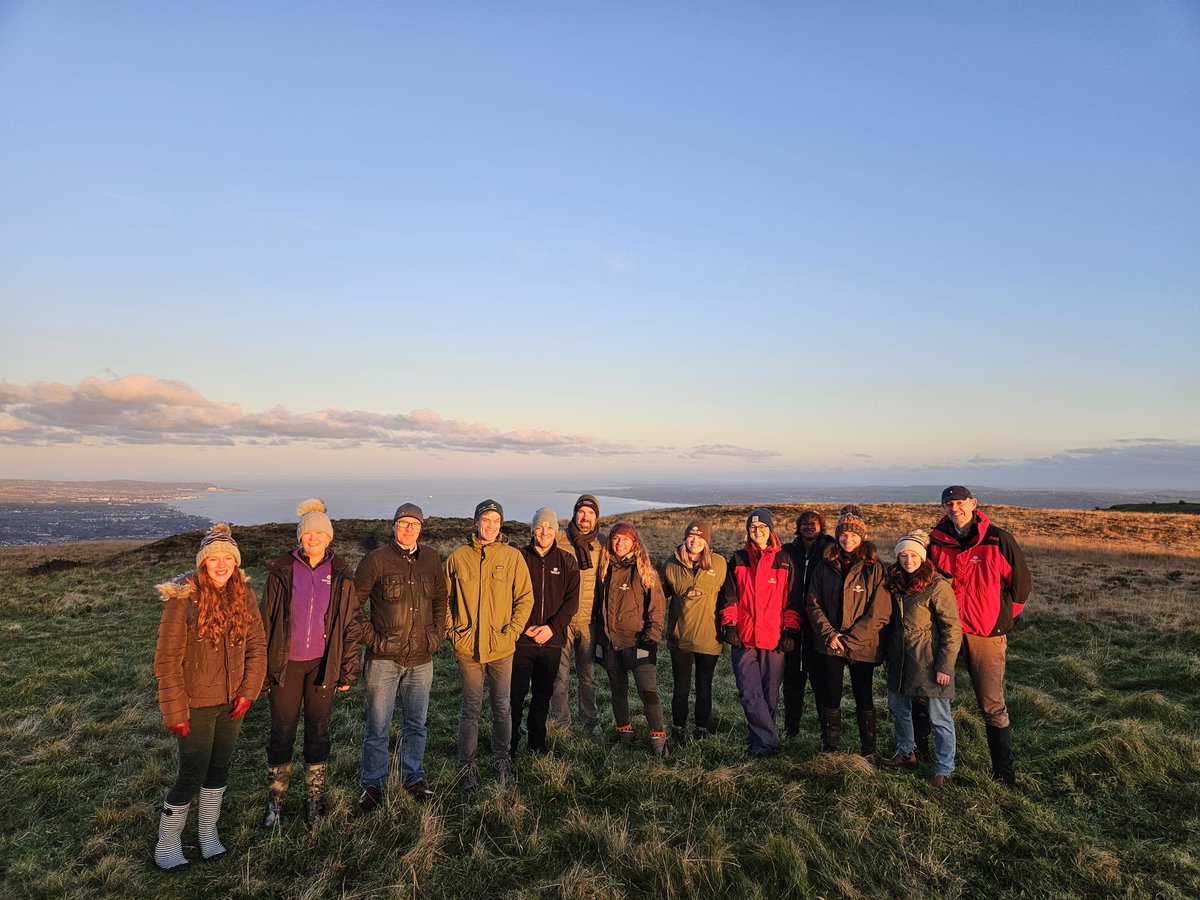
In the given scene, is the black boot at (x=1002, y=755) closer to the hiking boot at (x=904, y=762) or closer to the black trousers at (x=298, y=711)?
the hiking boot at (x=904, y=762)

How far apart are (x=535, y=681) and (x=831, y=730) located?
8.89ft

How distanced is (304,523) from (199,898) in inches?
87.9

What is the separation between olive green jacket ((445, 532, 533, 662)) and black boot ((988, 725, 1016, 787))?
4002mm

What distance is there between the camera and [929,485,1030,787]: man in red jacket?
4691mm

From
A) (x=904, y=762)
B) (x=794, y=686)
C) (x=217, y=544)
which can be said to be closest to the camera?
(x=217, y=544)

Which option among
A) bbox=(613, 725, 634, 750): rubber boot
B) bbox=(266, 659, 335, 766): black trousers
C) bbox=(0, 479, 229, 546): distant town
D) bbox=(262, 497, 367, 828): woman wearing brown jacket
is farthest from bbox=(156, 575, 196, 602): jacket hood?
bbox=(0, 479, 229, 546): distant town

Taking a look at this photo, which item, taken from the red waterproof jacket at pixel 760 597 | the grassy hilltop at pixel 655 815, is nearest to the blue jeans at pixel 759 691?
the red waterproof jacket at pixel 760 597

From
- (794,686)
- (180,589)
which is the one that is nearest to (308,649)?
(180,589)

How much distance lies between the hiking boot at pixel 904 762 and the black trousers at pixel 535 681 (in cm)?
298

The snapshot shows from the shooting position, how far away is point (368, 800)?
4.22 meters

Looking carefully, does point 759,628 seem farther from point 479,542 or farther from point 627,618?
point 479,542

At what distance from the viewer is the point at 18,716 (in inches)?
244

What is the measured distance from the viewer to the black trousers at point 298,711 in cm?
398

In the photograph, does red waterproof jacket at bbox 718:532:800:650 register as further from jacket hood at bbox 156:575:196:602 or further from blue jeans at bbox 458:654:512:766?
jacket hood at bbox 156:575:196:602
